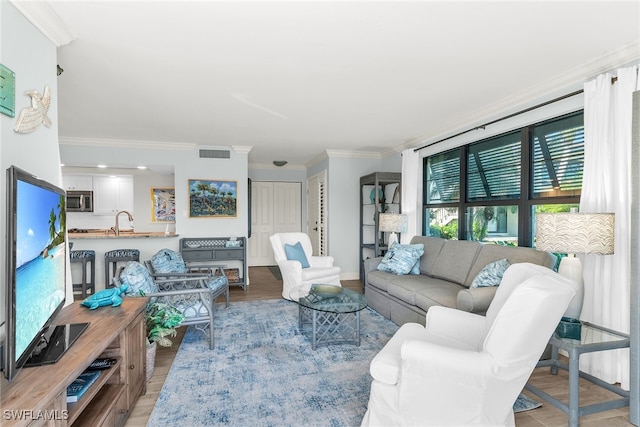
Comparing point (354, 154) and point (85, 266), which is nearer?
point (85, 266)

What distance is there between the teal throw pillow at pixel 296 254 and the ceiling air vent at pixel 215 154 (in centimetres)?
191

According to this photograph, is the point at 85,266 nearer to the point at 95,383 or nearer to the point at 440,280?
the point at 95,383

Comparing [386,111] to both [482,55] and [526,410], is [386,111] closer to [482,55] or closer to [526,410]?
[482,55]

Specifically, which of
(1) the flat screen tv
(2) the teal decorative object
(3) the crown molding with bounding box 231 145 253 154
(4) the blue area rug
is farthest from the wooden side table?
(3) the crown molding with bounding box 231 145 253 154

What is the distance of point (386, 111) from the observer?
3.78 m

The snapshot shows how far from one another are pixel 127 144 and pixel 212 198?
149 centimetres

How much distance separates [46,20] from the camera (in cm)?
190

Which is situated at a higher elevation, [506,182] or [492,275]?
[506,182]

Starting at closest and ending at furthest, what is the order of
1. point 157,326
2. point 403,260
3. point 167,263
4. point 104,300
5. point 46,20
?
1. point 46,20
2. point 104,300
3. point 157,326
4. point 167,263
5. point 403,260

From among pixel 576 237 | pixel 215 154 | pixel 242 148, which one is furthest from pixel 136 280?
pixel 576 237

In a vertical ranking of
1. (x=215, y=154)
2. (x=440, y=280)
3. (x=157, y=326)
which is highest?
(x=215, y=154)

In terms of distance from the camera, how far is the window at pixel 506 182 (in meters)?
3.03

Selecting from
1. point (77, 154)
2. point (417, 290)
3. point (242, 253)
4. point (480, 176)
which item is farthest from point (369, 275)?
point (77, 154)

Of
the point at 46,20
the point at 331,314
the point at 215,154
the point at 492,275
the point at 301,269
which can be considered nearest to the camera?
the point at 46,20
